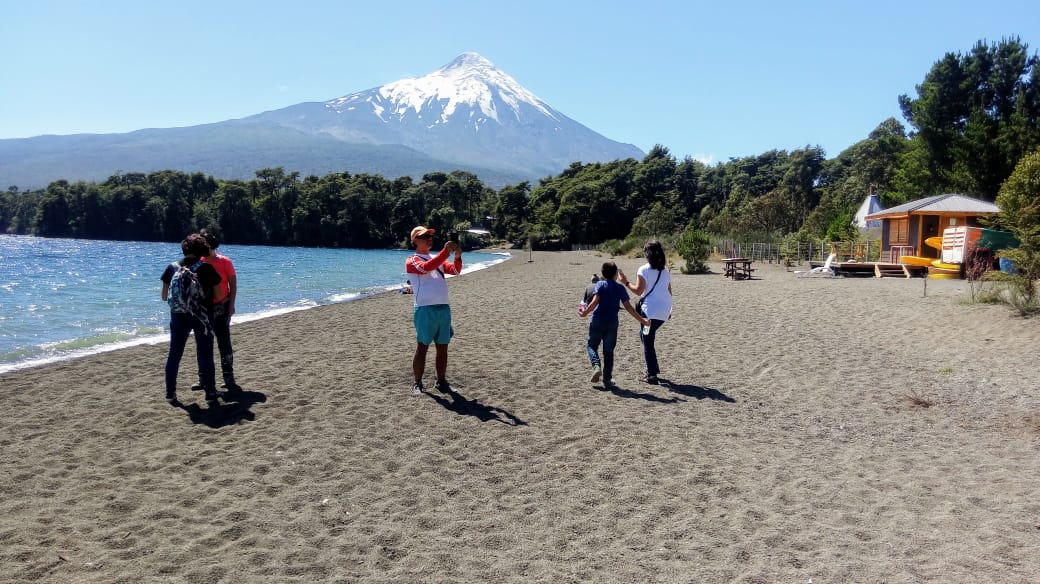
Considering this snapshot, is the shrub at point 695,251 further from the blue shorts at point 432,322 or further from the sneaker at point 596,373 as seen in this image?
the blue shorts at point 432,322

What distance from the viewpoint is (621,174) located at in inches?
3472

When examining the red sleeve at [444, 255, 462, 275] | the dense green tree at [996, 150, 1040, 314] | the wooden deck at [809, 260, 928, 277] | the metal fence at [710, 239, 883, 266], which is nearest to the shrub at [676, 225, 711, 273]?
the metal fence at [710, 239, 883, 266]

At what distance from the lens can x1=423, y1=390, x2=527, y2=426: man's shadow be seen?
6.07 metres

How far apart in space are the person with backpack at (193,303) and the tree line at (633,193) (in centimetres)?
3157

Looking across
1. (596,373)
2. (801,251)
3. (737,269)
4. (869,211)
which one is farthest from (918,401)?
(869,211)

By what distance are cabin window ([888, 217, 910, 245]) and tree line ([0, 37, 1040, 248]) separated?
4.07 metres

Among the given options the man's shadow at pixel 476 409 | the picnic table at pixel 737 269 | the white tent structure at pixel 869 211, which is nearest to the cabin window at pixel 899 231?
the picnic table at pixel 737 269

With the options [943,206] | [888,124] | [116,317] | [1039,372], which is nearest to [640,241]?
[943,206]

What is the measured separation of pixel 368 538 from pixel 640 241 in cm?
4980

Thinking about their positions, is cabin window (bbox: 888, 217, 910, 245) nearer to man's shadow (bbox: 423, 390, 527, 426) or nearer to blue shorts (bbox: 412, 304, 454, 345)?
man's shadow (bbox: 423, 390, 527, 426)

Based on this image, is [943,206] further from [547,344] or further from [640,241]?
[640,241]

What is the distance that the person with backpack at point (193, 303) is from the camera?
6.09 metres

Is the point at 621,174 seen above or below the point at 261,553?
above

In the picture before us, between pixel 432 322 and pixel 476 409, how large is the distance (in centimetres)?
95
